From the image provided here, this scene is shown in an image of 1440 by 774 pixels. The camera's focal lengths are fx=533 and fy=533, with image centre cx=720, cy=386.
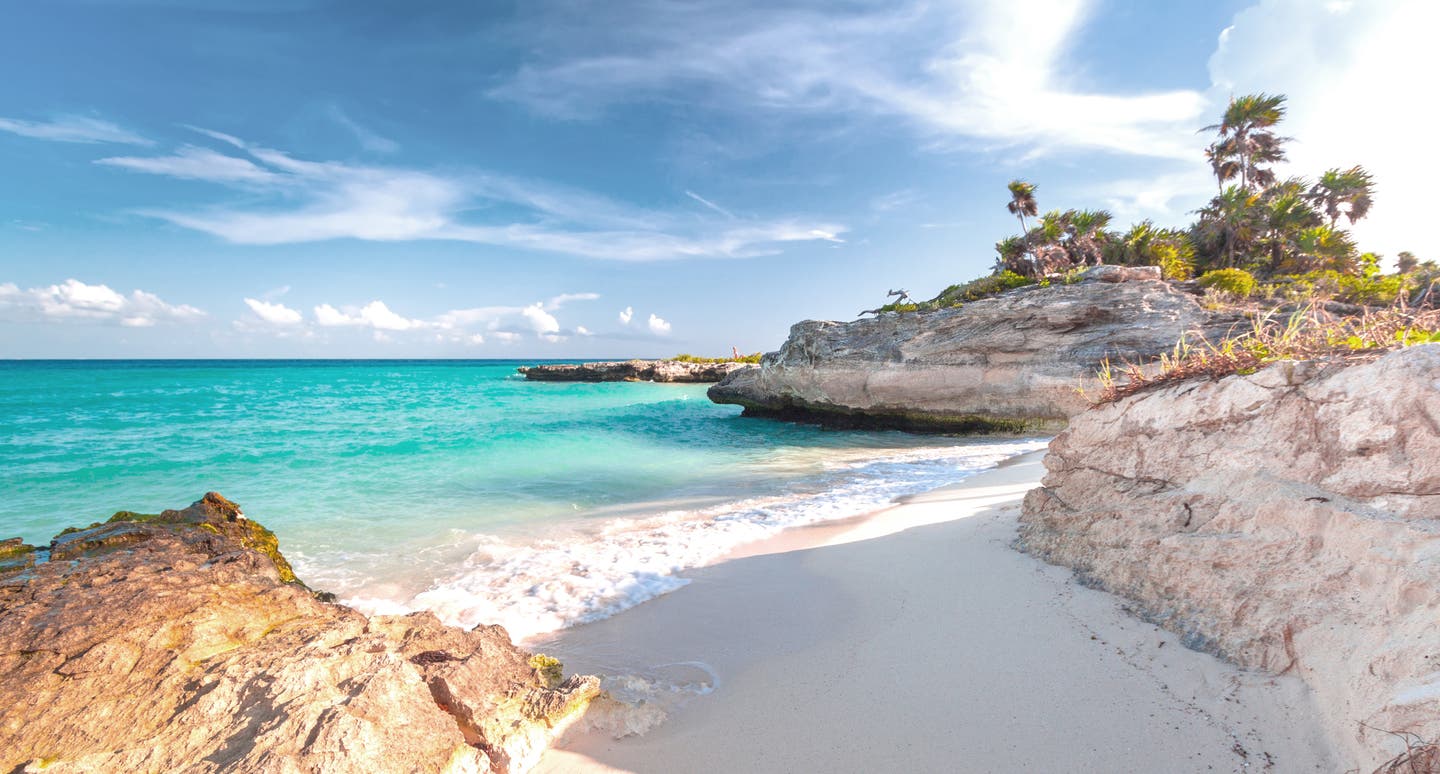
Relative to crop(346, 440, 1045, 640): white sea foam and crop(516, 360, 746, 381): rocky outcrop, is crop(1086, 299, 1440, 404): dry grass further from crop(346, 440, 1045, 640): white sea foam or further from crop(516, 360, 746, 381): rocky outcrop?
crop(516, 360, 746, 381): rocky outcrop

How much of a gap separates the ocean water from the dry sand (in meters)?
1.31

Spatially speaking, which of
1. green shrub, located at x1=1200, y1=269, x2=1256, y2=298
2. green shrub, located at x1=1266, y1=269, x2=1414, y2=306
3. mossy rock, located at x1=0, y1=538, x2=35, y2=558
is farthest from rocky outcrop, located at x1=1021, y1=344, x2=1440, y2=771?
green shrub, located at x1=1200, y1=269, x2=1256, y2=298

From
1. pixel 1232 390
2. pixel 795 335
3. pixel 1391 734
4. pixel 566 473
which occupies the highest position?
pixel 795 335

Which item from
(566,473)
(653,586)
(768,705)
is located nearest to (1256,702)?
(768,705)

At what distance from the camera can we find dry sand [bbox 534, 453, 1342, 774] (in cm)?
253

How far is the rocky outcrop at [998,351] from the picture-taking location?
49.7 ft

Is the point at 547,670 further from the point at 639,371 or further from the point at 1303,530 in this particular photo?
the point at 639,371

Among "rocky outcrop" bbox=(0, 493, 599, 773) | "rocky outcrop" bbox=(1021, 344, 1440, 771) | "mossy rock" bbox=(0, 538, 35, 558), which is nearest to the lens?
"rocky outcrop" bbox=(0, 493, 599, 773)

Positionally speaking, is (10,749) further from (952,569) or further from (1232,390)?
(1232,390)

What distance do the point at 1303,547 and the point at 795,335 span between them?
1836 centimetres

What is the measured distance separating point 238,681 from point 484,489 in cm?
808

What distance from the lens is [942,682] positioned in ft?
10.3

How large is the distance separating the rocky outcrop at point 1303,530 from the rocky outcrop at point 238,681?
3.65 metres

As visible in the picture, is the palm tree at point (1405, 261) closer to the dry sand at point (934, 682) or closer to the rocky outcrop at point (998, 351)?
the rocky outcrop at point (998, 351)
